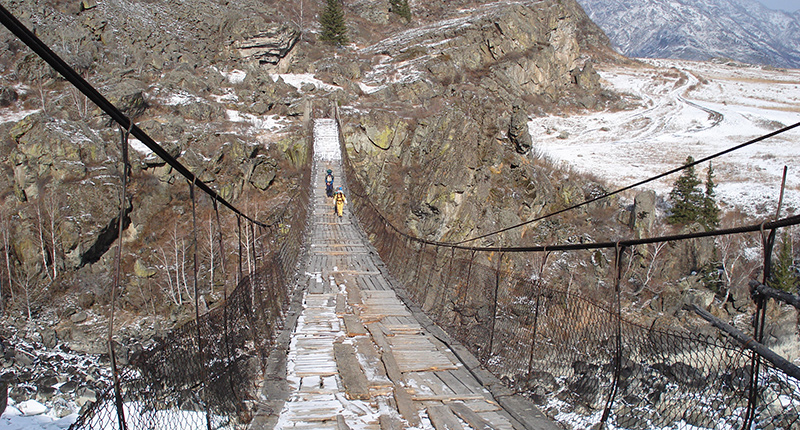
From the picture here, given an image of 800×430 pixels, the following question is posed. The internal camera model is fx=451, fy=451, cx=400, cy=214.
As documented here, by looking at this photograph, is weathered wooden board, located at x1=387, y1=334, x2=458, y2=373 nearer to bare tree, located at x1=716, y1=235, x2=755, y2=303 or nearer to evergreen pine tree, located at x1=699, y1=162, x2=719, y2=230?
bare tree, located at x1=716, y1=235, x2=755, y2=303

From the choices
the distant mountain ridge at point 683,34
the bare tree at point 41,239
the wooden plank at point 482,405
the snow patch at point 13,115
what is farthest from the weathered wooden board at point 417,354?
the distant mountain ridge at point 683,34

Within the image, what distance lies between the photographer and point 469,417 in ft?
10.8

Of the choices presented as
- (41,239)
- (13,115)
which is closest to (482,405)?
(41,239)

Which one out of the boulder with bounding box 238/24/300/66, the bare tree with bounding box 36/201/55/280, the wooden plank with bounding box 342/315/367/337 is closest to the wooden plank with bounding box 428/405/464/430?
the wooden plank with bounding box 342/315/367/337

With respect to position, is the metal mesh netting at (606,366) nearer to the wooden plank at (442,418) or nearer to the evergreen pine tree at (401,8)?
the wooden plank at (442,418)

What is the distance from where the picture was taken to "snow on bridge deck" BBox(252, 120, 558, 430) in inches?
129

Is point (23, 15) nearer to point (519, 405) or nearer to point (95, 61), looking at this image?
point (95, 61)

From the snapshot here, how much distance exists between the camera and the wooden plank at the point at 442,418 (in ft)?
10.5

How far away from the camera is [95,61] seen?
25.1 m

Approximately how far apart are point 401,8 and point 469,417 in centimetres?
4815

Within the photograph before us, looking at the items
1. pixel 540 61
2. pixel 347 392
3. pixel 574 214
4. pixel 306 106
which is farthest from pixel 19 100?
pixel 540 61

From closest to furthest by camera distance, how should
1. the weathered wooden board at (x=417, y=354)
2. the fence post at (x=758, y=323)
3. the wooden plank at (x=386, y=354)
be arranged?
the fence post at (x=758, y=323), the wooden plank at (x=386, y=354), the weathered wooden board at (x=417, y=354)

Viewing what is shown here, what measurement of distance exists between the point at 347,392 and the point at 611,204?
23.1 m

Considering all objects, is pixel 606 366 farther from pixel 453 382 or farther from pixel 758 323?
pixel 758 323
